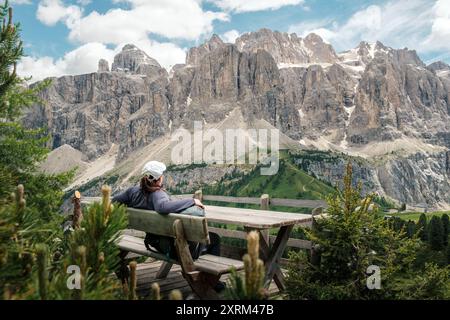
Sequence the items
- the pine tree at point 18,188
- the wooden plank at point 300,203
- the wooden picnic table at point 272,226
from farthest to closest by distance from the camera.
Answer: the wooden plank at point 300,203 < the wooden picnic table at point 272,226 < the pine tree at point 18,188

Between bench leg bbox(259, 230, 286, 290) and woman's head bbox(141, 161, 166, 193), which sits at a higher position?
woman's head bbox(141, 161, 166, 193)

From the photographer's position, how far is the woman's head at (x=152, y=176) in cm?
571

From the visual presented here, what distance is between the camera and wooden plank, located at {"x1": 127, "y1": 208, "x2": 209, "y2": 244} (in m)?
4.79

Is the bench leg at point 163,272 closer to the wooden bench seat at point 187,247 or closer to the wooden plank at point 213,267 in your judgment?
the wooden bench seat at point 187,247

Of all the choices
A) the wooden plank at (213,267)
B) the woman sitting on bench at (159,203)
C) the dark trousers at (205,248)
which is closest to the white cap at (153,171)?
the woman sitting on bench at (159,203)

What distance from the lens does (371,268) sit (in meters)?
4.90

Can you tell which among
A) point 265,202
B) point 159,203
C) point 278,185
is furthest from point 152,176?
point 278,185

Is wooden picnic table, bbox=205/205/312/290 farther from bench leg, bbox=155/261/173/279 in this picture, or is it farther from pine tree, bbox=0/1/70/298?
pine tree, bbox=0/1/70/298

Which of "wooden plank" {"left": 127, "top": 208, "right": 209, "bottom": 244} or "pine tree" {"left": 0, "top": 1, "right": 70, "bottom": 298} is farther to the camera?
"wooden plank" {"left": 127, "top": 208, "right": 209, "bottom": 244}

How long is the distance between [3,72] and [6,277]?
469cm

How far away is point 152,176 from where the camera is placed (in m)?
5.75

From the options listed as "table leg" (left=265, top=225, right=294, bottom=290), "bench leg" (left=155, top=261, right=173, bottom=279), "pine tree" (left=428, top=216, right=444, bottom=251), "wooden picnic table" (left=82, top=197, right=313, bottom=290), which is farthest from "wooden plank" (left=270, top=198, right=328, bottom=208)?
"pine tree" (left=428, top=216, right=444, bottom=251)
